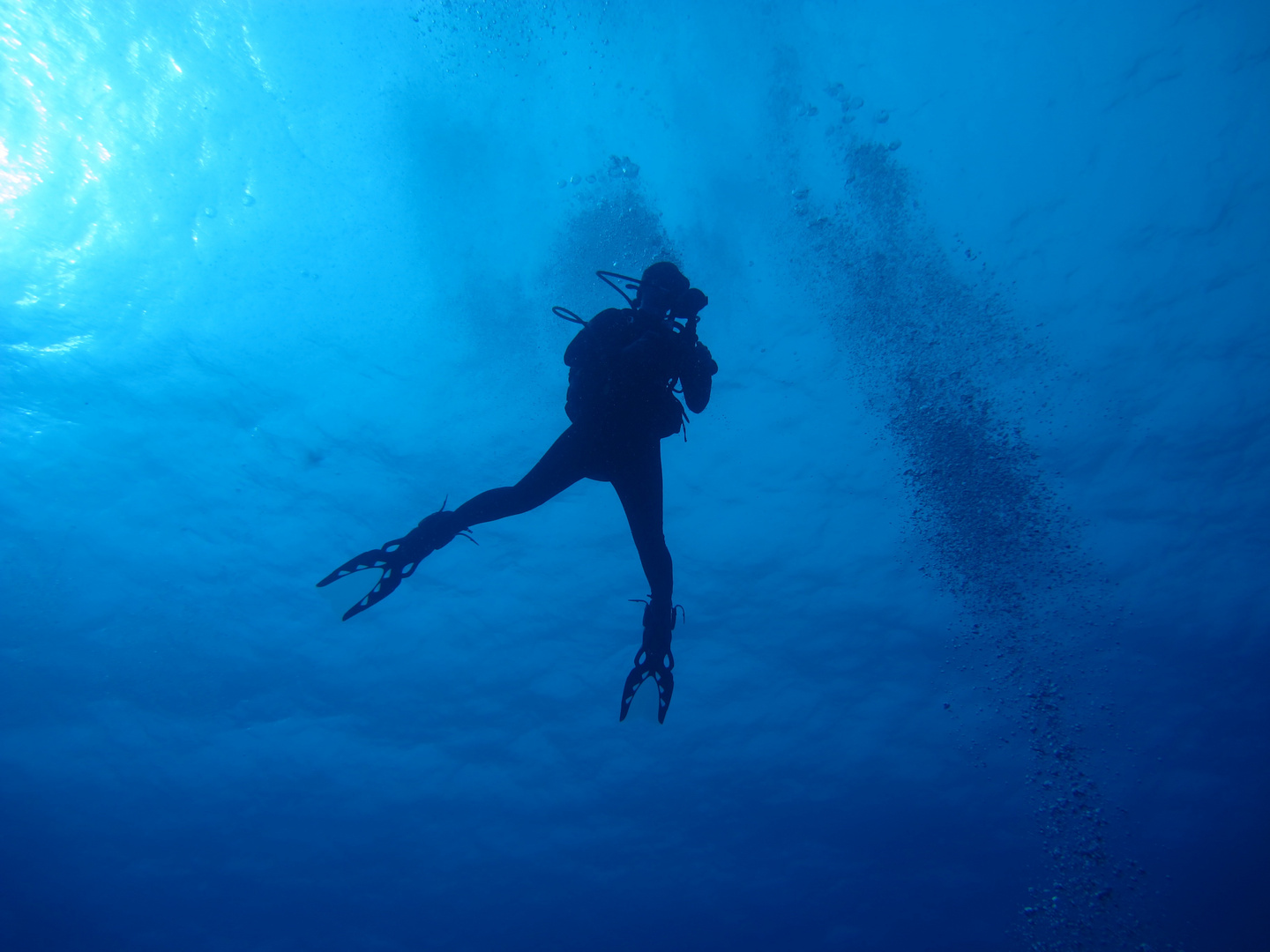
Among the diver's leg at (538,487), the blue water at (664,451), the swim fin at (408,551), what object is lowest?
the swim fin at (408,551)

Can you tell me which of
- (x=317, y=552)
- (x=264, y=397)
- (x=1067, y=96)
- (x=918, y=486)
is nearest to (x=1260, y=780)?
(x=918, y=486)

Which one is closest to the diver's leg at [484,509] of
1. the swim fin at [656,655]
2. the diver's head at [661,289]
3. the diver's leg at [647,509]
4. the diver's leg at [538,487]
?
the diver's leg at [538,487]

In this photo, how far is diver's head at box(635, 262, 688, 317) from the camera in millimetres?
5062

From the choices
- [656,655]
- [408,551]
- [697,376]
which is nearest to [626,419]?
[697,376]

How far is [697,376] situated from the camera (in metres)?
5.07

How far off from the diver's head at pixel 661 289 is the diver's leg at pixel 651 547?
42.8 inches

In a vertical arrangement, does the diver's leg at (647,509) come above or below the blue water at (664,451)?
below

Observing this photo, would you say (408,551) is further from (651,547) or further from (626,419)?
(626,419)

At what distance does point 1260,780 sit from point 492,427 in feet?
76.8

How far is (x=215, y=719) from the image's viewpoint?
664 inches

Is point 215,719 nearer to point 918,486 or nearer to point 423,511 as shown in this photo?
point 423,511

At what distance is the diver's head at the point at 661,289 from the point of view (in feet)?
16.6

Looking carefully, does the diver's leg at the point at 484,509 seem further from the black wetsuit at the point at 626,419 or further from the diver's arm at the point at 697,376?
the diver's arm at the point at 697,376

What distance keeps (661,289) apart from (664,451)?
284 inches
